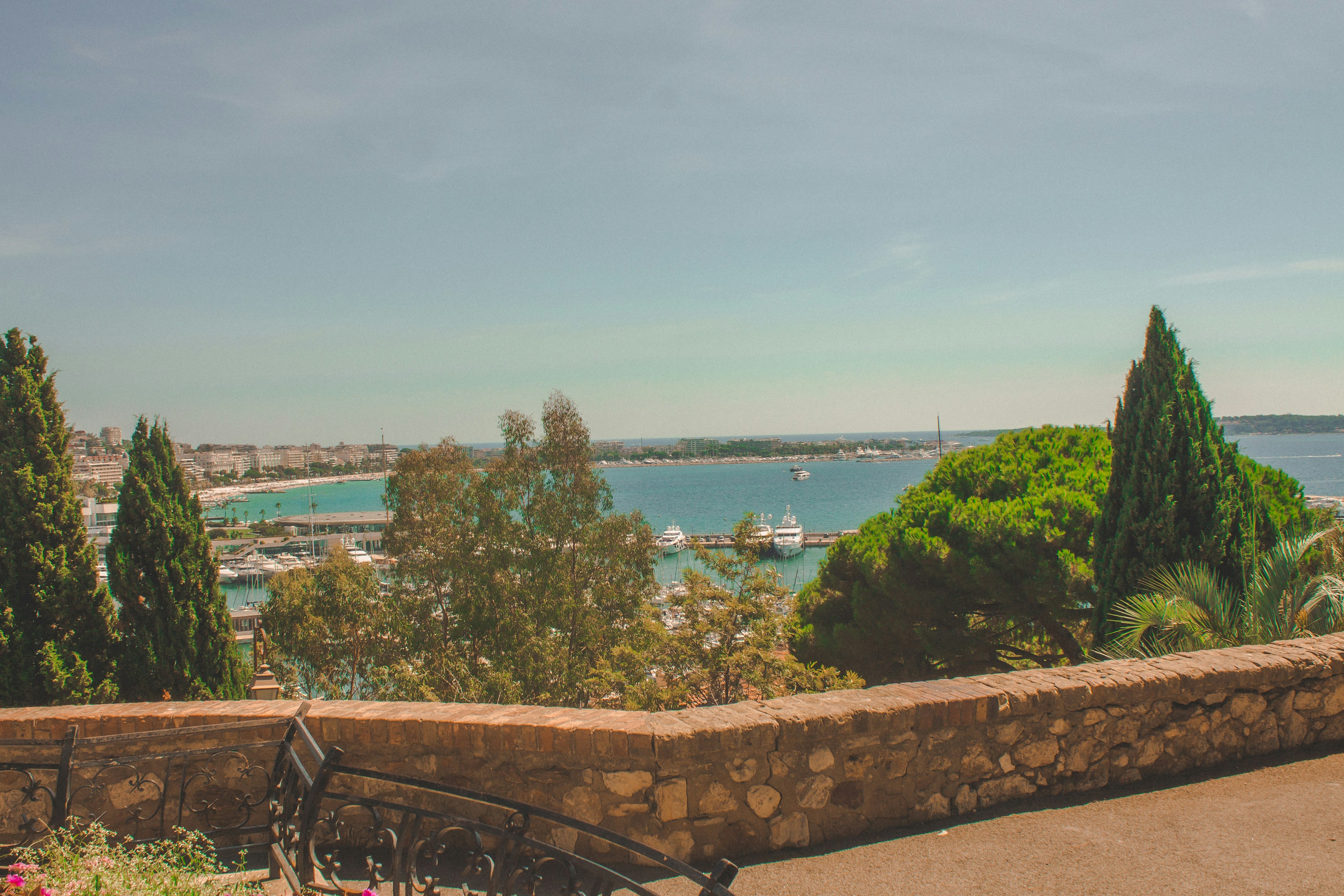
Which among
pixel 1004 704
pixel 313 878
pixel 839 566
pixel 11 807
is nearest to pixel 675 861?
pixel 313 878

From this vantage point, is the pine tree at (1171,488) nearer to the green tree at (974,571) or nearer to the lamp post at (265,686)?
the green tree at (974,571)

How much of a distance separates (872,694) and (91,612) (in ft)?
34.2

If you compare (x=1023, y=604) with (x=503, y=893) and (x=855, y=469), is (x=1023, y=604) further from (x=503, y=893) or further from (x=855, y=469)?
(x=855, y=469)

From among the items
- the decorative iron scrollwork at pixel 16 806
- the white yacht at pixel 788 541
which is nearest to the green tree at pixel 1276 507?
the decorative iron scrollwork at pixel 16 806

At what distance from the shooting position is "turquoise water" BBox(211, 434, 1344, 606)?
297 ft

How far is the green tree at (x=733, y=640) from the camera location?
37.0 feet

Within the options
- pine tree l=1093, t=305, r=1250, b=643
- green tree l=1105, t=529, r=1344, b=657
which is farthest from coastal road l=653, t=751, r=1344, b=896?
pine tree l=1093, t=305, r=1250, b=643

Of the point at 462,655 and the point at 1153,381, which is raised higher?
the point at 1153,381

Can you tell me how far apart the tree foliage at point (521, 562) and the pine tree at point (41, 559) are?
7795 millimetres

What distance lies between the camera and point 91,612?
9766mm

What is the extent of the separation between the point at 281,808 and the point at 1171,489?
26.3 feet

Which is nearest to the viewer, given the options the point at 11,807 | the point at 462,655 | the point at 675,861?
the point at 675,861

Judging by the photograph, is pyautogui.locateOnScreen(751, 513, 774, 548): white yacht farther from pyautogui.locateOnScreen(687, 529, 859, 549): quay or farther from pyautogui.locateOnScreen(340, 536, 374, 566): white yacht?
pyautogui.locateOnScreen(687, 529, 859, 549): quay

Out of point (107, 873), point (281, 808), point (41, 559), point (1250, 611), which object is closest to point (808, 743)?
point (281, 808)
